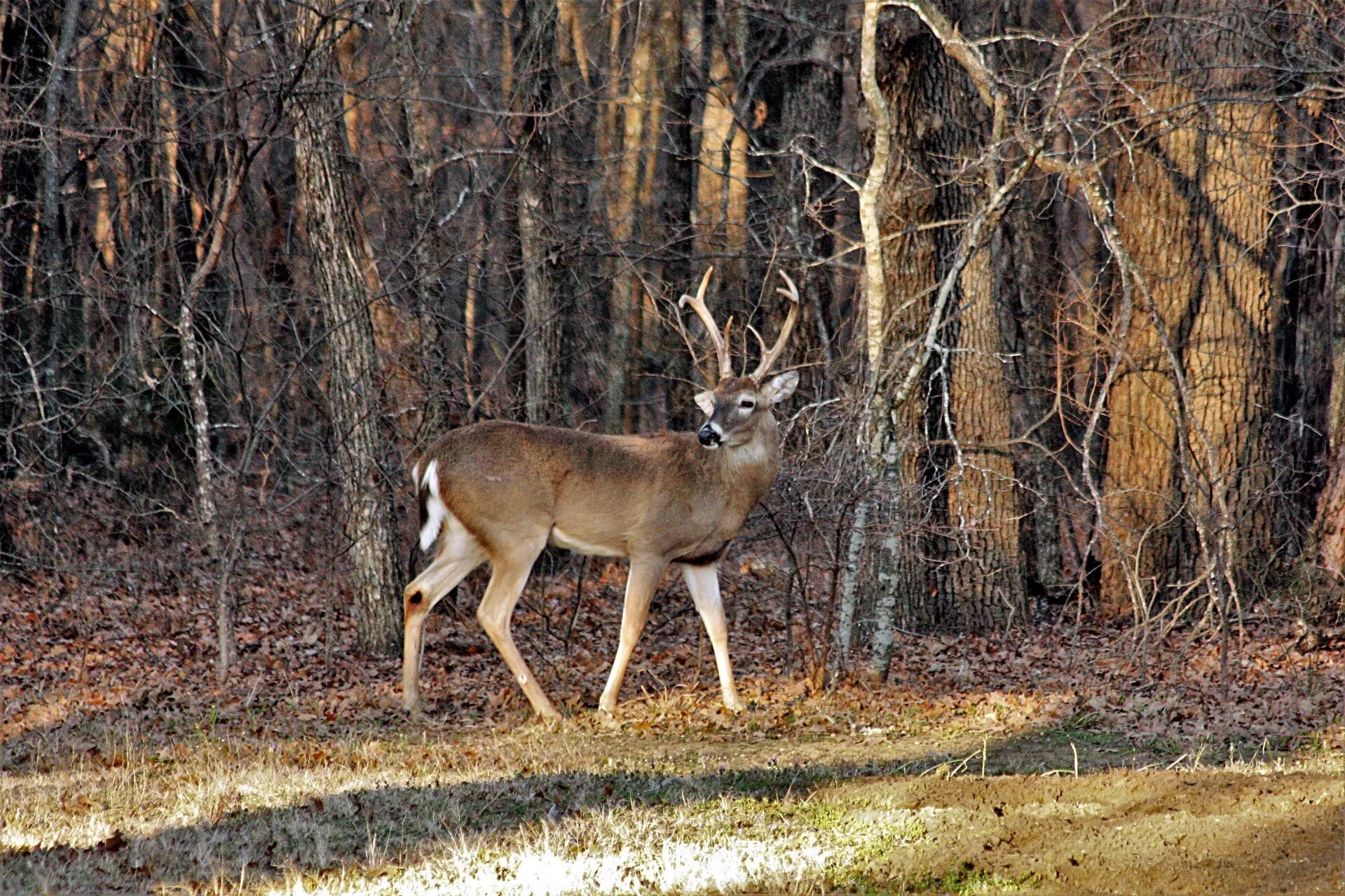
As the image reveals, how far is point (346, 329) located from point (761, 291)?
3.65 meters

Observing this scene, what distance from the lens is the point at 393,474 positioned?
11945mm

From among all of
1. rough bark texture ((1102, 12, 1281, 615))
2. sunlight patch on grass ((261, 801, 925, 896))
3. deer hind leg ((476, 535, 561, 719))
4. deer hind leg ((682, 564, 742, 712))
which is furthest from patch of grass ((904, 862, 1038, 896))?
rough bark texture ((1102, 12, 1281, 615))

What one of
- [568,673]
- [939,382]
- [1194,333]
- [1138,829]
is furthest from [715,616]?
[1194,333]

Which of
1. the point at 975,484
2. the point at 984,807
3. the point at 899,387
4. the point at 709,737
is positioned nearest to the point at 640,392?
the point at 975,484

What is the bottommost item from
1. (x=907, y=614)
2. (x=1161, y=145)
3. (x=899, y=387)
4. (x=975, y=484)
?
(x=907, y=614)

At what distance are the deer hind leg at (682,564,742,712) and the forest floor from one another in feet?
0.57

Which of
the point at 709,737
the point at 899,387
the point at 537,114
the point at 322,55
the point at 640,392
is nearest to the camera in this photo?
the point at 709,737

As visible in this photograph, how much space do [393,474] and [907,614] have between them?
4.51m

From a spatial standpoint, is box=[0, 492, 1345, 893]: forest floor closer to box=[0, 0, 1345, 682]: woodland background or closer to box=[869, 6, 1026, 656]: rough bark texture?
box=[0, 0, 1345, 682]: woodland background

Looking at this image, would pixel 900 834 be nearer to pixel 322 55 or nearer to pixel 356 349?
pixel 356 349

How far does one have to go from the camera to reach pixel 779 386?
10.4 metres

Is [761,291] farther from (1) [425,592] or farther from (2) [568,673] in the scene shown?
(1) [425,592]

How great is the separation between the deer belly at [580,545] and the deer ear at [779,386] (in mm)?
1445

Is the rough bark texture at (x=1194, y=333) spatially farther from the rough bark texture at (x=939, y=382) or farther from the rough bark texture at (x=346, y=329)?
the rough bark texture at (x=346, y=329)
